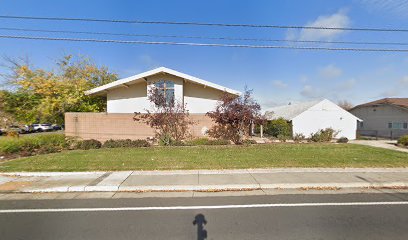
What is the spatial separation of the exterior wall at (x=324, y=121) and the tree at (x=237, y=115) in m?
10.3

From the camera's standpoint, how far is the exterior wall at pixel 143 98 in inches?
703

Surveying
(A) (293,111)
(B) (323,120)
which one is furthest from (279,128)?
(A) (293,111)

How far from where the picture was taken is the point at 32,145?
494 inches

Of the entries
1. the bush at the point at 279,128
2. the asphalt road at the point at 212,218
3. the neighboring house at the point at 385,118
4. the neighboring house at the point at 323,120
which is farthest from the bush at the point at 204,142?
the neighboring house at the point at 385,118

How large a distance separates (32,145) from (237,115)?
11982 mm

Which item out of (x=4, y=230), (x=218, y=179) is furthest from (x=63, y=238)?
(x=218, y=179)

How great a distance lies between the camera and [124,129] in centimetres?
1596

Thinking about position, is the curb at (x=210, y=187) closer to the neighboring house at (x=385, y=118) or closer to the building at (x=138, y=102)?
the building at (x=138, y=102)

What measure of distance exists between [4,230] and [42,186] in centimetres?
278

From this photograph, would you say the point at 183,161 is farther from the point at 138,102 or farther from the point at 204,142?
the point at 138,102

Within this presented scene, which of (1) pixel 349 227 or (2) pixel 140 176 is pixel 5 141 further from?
(1) pixel 349 227

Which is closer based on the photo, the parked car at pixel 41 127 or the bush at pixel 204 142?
the bush at pixel 204 142

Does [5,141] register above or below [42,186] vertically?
above

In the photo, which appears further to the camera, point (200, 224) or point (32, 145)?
point (32, 145)
